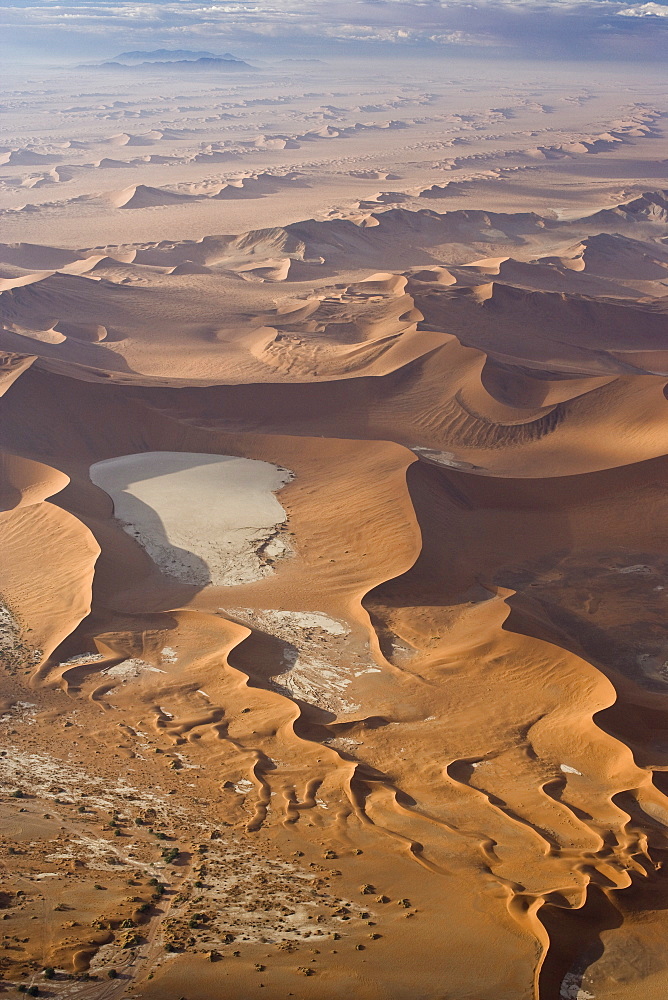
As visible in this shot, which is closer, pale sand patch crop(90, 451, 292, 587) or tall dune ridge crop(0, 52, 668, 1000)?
tall dune ridge crop(0, 52, 668, 1000)

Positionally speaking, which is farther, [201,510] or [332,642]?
[201,510]

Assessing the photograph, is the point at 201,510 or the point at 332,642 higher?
the point at 201,510

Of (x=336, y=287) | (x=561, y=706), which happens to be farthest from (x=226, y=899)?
(x=336, y=287)

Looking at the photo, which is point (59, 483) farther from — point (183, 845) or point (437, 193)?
point (437, 193)

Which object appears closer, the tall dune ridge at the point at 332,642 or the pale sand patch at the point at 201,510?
the tall dune ridge at the point at 332,642
